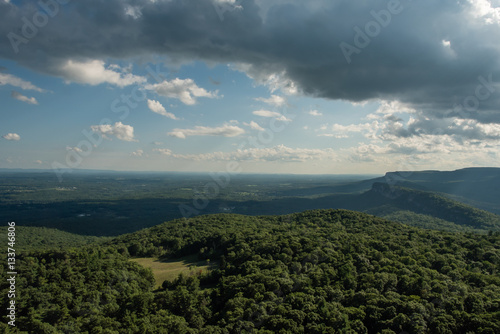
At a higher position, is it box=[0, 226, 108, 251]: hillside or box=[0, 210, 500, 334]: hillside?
box=[0, 210, 500, 334]: hillside

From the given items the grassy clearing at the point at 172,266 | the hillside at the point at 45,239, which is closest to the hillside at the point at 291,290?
the grassy clearing at the point at 172,266

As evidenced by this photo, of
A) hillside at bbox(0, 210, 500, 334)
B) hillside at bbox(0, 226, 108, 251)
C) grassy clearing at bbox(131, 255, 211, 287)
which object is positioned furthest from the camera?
hillside at bbox(0, 226, 108, 251)

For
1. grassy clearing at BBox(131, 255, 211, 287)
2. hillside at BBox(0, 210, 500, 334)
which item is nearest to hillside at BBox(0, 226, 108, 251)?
grassy clearing at BBox(131, 255, 211, 287)

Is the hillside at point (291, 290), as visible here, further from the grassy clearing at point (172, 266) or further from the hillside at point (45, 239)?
the hillside at point (45, 239)

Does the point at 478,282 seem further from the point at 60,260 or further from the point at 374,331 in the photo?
the point at 60,260

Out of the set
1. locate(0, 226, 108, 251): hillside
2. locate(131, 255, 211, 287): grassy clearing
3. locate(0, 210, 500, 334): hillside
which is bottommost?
locate(0, 226, 108, 251): hillside

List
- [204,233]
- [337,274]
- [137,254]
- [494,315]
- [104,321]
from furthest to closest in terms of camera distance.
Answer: [204,233]
[137,254]
[337,274]
[104,321]
[494,315]

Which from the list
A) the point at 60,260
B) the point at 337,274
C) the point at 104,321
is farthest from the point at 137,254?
the point at 337,274

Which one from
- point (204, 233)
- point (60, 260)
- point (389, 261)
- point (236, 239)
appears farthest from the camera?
point (204, 233)

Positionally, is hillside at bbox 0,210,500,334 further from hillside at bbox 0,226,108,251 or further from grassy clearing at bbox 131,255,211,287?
hillside at bbox 0,226,108,251
